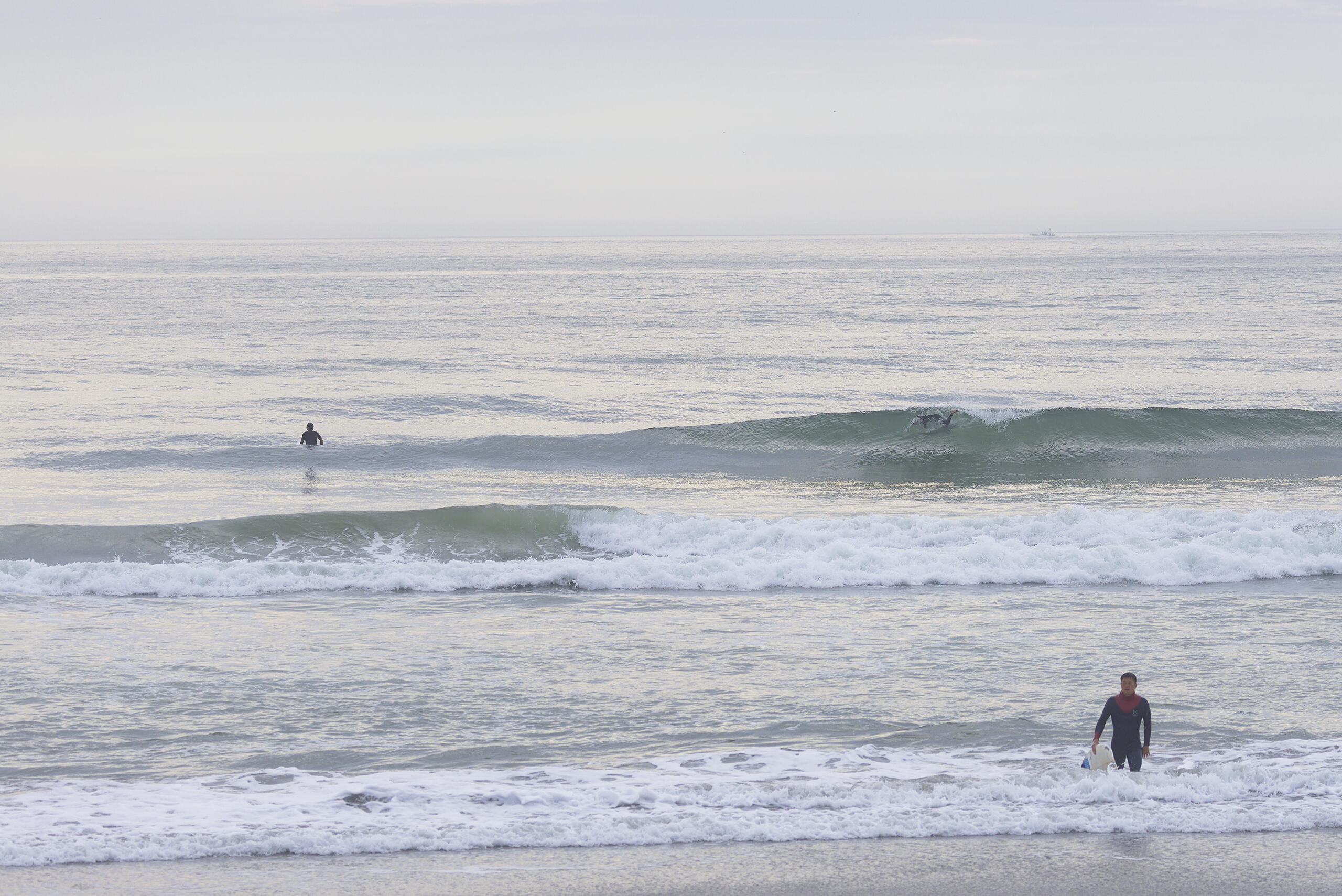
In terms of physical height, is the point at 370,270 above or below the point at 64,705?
above

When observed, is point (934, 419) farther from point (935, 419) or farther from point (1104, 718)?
point (1104, 718)

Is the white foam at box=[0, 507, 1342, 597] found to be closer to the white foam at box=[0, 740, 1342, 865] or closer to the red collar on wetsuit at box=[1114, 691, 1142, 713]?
the white foam at box=[0, 740, 1342, 865]

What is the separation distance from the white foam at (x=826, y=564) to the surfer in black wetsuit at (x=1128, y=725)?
7550 millimetres

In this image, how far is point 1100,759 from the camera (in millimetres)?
9320

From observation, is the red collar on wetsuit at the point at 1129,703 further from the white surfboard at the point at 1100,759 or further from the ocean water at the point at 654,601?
the ocean water at the point at 654,601

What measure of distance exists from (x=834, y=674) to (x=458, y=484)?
14.4 m

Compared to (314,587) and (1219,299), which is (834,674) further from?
(1219,299)

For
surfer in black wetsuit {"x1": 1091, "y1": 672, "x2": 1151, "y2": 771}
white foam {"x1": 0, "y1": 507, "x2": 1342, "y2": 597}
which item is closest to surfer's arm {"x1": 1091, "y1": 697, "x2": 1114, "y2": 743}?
surfer in black wetsuit {"x1": 1091, "y1": 672, "x2": 1151, "y2": 771}

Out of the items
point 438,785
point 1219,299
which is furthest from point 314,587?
point 1219,299

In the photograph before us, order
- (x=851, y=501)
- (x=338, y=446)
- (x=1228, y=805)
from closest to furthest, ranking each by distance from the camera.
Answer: (x=1228, y=805) < (x=851, y=501) < (x=338, y=446)

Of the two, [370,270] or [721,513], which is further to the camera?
[370,270]

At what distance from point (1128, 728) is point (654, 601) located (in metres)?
7.88

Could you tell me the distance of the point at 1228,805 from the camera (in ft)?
29.2

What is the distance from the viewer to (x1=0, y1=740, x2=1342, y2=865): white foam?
8336mm
